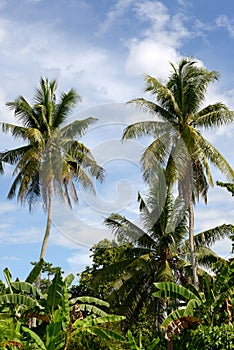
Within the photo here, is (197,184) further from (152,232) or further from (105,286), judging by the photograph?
(105,286)

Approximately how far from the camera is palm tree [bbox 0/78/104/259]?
24.5 meters

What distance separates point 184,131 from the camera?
22891mm

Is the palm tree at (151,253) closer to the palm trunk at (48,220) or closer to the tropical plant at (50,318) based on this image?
the palm trunk at (48,220)

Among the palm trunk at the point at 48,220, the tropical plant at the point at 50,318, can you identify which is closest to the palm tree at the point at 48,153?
the palm trunk at the point at 48,220

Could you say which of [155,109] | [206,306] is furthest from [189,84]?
[206,306]

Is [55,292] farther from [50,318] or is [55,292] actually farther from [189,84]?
[189,84]

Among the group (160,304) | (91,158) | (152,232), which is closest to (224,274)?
(160,304)

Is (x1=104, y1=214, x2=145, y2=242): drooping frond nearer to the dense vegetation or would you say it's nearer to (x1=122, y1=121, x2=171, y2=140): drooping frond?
the dense vegetation

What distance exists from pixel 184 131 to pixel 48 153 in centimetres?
610

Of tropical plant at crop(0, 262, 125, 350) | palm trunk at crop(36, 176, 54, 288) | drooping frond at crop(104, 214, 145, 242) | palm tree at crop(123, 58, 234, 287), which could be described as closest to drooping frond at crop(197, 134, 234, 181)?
palm tree at crop(123, 58, 234, 287)

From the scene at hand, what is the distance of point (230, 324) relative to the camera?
14609mm

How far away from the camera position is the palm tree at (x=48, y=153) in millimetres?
24500

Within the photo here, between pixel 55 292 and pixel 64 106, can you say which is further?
pixel 64 106

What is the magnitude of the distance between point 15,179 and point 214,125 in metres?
8.91
